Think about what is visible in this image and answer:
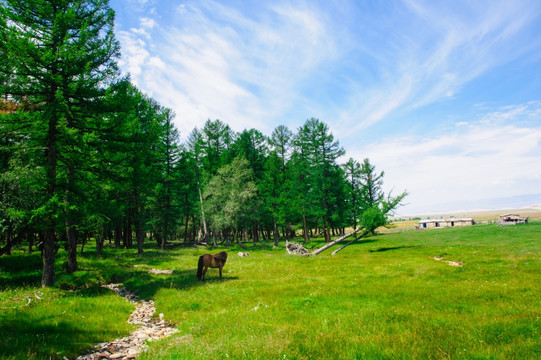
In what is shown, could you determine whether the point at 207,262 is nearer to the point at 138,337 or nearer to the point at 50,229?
the point at 50,229

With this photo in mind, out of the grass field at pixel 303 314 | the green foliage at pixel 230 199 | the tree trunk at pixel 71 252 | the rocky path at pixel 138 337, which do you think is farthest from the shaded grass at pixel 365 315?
the green foliage at pixel 230 199

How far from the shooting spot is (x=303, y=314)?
9766mm

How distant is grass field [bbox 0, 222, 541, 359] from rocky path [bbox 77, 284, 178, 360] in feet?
1.30

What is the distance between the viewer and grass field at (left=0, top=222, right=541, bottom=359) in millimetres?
6406

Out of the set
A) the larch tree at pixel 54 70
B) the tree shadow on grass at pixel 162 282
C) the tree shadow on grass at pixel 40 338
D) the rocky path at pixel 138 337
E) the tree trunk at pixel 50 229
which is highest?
the larch tree at pixel 54 70

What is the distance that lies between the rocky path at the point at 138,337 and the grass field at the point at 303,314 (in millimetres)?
398

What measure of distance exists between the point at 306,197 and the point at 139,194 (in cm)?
2810

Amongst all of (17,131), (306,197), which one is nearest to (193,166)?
(306,197)

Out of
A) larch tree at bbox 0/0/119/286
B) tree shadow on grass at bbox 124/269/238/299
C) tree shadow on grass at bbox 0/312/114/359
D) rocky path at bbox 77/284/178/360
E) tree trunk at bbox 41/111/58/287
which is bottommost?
tree shadow on grass at bbox 124/269/238/299

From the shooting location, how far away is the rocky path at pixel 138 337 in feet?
22.9

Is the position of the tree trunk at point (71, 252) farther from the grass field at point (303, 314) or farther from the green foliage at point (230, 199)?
the green foliage at point (230, 199)

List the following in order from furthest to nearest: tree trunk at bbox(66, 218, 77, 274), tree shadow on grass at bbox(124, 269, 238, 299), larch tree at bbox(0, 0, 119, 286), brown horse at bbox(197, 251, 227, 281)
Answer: tree trunk at bbox(66, 218, 77, 274), brown horse at bbox(197, 251, 227, 281), tree shadow on grass at bbox(124, 269, 238, 299), larch tree at bbox(0, 0, 119, 286)

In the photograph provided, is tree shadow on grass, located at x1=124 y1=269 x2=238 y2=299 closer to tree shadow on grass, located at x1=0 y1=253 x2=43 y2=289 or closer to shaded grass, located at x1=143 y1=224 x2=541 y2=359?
shaded grass, located at x1=143 y1=224 x2=541 y2=359

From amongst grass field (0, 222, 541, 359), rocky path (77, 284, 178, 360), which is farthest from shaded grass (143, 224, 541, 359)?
rocky path (77, 284, 178, 360)
